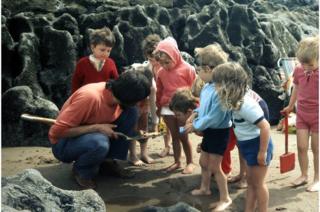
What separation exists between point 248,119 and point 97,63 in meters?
2.07

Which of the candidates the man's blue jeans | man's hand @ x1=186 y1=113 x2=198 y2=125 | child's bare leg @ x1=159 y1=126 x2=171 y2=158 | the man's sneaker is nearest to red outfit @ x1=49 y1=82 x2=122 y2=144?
the man's blue jeans

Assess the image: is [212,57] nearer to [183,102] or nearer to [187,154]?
[183,102]

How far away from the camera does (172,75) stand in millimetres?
4566

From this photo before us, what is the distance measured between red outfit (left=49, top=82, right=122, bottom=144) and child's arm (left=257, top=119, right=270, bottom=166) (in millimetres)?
1352

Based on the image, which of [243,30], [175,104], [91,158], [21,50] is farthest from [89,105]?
[243,30]

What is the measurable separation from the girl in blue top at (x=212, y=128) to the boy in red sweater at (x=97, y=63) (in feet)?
4.07

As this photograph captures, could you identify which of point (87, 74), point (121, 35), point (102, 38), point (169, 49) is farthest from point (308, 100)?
point (121, 35)

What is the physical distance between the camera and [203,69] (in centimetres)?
376

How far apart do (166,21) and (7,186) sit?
5882mm

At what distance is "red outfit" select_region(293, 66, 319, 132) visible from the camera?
4020mm

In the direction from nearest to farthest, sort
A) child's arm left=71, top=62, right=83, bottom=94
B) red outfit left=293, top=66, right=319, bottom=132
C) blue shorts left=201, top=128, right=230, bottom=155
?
blue shorts left=201, top=128, right=230, bottom=155
red outfit left=293, top=66, right=319, bottom=132
child's arm left=71, top=62, right=83, bottom=94

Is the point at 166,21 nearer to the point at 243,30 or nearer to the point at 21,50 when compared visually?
the point at 243,30

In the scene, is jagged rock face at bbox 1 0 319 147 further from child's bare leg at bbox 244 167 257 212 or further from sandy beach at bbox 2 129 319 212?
child's bare leg at bbox 244 167 257 212

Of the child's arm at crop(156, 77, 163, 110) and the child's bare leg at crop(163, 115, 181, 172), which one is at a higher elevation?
the child's arm at crop(156, 77, 163, 110)
